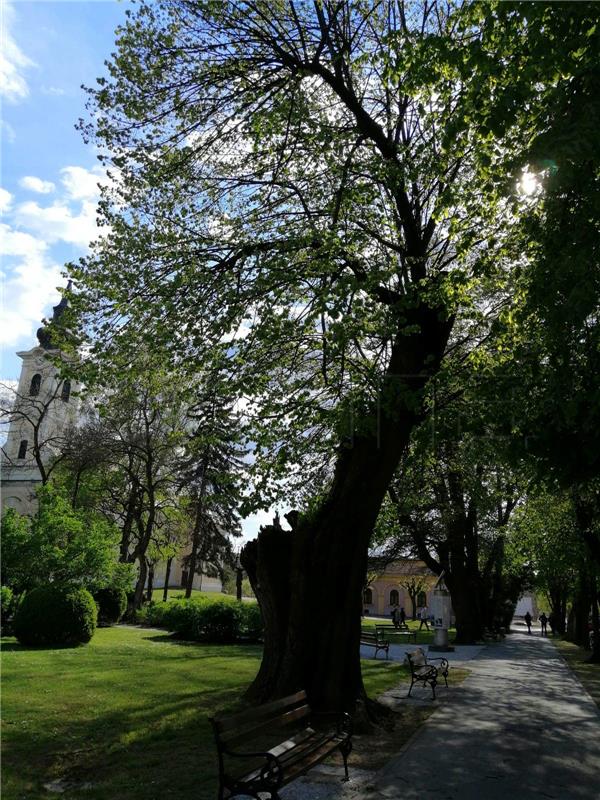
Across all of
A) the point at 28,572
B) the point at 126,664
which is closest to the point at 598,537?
the point at 126,664

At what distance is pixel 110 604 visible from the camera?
25.0 meters

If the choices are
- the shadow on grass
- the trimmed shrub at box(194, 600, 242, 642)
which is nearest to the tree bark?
the shadow on grass

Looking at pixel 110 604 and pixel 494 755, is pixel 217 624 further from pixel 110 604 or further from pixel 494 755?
pixel 494 755

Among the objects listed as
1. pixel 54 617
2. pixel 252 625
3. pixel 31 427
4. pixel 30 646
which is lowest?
pixel 30 646

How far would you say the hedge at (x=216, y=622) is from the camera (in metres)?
22.5

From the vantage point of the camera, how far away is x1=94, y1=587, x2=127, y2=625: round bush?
24.5 metres

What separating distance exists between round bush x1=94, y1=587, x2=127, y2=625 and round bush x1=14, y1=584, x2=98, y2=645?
661 centimetres

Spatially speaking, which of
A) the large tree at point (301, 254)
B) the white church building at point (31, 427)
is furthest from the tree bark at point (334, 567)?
the white church building at point (31, 427)

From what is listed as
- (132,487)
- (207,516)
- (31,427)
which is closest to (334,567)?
(132,487)

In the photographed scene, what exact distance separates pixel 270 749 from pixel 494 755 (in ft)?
11.1

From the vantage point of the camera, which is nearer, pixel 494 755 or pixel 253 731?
pixel 253 731

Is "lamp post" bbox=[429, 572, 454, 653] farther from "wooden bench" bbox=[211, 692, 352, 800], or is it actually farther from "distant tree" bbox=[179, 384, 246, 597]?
"wooden bench" bbox=[211, 692, 352, 800]

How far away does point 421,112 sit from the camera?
8.95 meters

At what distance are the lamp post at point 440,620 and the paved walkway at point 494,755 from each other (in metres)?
9.60
